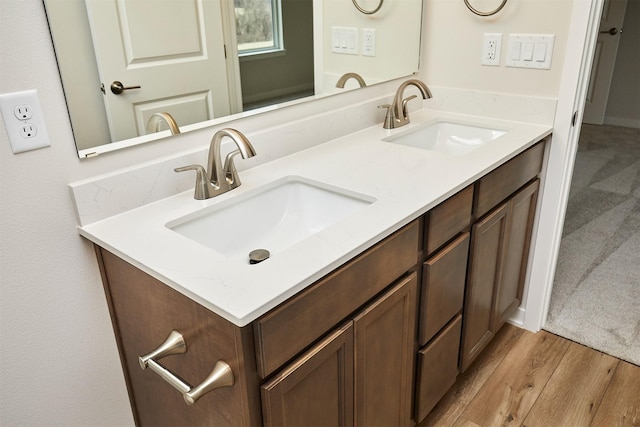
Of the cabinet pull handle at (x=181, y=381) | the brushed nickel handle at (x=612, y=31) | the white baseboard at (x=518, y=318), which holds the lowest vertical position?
the white baseboard at (x=518, y=318)

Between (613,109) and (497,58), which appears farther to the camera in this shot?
(613,109)

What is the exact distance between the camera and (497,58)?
1.88 m

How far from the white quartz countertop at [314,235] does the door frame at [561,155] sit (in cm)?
10

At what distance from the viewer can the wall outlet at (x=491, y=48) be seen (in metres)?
1.86

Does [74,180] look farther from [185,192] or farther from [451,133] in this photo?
[451,133]

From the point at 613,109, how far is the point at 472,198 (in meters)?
4.40

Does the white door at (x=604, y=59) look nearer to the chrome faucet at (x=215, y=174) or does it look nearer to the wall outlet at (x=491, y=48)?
the wall outlet at (x=491, y=48)

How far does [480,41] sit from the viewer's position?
1.90m

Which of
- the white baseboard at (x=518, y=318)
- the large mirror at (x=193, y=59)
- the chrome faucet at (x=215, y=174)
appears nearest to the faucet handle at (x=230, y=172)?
the chrome faucet at (x=215, y=174)

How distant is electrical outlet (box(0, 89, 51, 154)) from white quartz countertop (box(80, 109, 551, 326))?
0.68ft

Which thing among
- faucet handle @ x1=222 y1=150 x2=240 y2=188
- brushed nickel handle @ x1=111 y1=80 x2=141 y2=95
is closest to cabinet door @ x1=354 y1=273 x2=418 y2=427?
faucet handle @ x1=222 y1=150 x2=240 y2=188

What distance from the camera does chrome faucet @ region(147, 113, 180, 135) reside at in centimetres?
121

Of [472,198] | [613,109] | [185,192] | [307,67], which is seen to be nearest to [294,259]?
[185,192]

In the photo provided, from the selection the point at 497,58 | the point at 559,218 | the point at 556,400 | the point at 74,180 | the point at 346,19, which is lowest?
the point at 556,400
